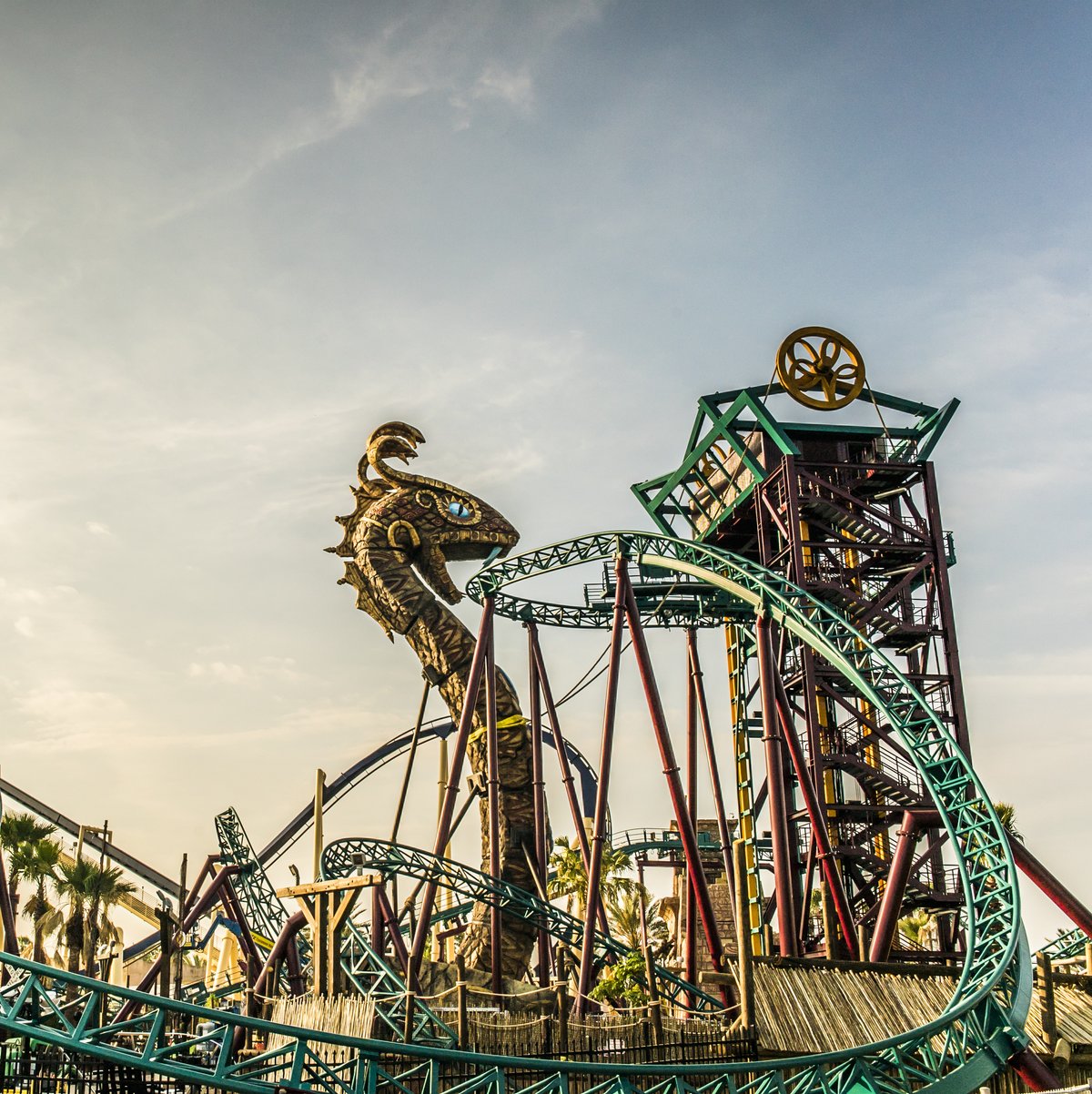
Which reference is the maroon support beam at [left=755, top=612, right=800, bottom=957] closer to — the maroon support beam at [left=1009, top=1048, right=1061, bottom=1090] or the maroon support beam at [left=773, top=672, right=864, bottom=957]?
the maroon support beam at [left=773, top=672, right=864, bottom=957]

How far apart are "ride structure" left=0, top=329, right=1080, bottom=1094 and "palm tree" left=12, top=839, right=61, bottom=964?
11.7ft

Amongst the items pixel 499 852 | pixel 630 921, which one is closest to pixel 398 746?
pixel 630 921

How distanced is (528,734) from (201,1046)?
820 centimetres

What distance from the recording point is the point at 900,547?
80.0ft

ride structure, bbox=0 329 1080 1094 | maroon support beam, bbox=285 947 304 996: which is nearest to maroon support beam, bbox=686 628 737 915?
ride structure, bbox=0 329 1080 1094

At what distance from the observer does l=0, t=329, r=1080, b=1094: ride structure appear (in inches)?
592

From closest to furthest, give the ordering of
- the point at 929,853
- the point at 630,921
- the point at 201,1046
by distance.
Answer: the point at 201,1046 → the point at 929,853 → the point at 630,921

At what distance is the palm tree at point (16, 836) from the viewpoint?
29.2 metres

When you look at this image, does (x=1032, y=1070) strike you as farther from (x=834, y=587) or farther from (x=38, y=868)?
(x=38, y=868)

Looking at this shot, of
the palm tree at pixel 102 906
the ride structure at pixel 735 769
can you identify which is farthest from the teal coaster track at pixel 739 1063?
the palm tree at pixel 102 906

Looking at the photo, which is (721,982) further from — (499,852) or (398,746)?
(398,746)

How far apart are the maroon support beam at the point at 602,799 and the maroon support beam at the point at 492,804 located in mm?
1904

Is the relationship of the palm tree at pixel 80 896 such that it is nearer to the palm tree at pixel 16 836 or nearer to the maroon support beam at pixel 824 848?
the palm tree at pixel 16 836

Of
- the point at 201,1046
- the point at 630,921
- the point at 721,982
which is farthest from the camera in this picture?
the point at 630,921
